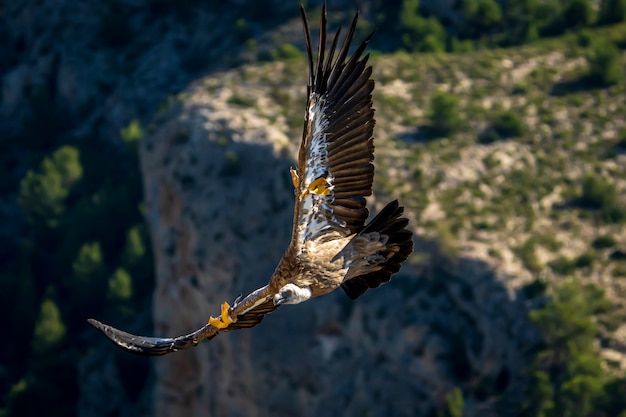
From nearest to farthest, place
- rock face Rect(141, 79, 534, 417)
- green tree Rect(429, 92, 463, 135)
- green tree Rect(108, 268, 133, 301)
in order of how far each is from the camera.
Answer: rock face Rect(141, 79, 534, 417)
green tree Rect(429, 92, 463, 135)
green tree Rect(108, 268, 133, 301)

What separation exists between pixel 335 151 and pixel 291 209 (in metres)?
35.2

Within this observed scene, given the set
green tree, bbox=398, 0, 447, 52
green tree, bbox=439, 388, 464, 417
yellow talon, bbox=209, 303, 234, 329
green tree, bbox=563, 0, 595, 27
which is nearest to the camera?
yellow talon, bbox=209, 303, 234, 329

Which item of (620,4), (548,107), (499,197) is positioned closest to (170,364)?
(499,197)

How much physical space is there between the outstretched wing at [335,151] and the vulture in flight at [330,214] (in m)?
0.01

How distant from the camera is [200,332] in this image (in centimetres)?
1708

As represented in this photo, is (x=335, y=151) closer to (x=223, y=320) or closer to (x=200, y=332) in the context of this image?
(x=223, y=320)

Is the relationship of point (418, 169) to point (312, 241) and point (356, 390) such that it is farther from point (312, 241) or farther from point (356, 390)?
point (312, 241)

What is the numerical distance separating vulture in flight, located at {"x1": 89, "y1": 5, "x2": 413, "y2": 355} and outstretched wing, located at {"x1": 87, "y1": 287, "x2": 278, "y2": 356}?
0.01 m

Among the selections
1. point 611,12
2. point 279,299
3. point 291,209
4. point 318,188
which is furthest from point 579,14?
point 279,299

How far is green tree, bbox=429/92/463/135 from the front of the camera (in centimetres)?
5572

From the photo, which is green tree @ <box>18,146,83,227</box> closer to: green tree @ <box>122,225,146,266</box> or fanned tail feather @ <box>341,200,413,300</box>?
green tree @ <box>122,225,146,266</box>

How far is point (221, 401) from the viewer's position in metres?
54.0

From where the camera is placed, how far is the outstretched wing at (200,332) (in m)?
16.9

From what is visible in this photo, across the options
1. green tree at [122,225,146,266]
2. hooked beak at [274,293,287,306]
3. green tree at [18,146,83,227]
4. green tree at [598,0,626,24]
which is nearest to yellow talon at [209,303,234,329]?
hooked beak at [274,293,287,306]
